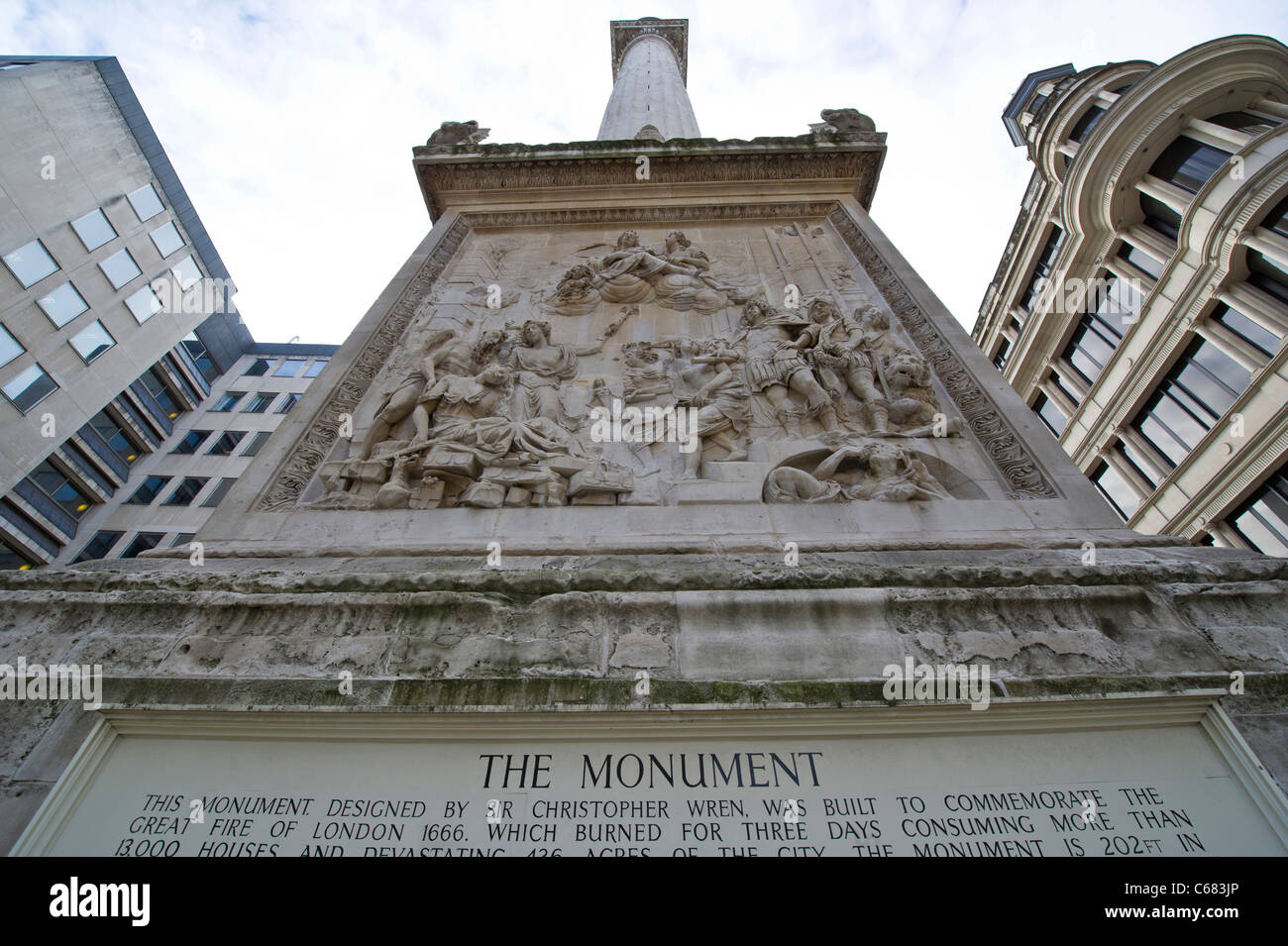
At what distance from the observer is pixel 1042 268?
2261cm

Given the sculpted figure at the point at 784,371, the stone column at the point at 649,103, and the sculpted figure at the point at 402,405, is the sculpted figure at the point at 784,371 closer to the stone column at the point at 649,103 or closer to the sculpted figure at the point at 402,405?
the sculpted figure at the point at 402,405

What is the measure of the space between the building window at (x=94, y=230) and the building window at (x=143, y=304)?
2374 millimetres

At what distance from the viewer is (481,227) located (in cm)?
1034

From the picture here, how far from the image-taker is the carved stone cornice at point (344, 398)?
5.43 meters

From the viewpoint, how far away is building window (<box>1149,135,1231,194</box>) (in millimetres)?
14734

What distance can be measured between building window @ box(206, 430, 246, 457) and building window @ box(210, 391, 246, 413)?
181 cm

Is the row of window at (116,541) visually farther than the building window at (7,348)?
Yes

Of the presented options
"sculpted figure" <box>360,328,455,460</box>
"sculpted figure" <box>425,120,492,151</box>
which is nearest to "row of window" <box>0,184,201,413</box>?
"sculpted figure" <box>425,120,492,151</box>

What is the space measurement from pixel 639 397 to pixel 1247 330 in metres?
15.6

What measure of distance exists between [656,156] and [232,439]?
1198 inches

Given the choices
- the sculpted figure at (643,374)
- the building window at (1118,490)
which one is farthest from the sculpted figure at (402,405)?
the building window at (1118,490)

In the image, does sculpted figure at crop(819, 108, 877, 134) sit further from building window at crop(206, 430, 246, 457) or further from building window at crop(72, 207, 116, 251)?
building window at crop(206, 430, 246, 457)

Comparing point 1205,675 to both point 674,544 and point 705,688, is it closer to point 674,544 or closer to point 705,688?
point 705,688
